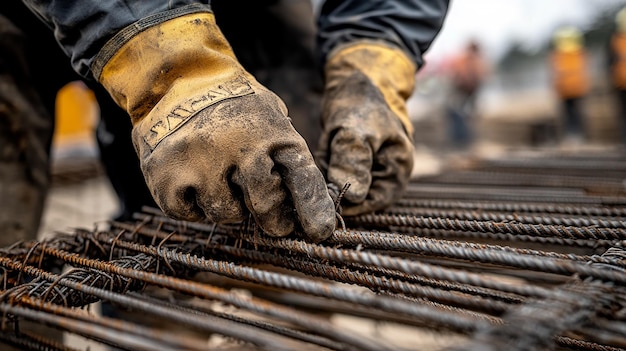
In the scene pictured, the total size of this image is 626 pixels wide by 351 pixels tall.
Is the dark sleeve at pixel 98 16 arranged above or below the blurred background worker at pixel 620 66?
above

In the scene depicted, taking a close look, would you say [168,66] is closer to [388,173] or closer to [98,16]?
[98,16]

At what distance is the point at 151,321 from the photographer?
6.55ft

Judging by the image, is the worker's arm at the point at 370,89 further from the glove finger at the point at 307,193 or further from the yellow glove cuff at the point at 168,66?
the yellow glove cuff at the point at 168,66

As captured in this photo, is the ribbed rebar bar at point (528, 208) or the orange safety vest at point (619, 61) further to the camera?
the orange safety vest at point (619, 61)

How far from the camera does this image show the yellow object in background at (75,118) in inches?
272

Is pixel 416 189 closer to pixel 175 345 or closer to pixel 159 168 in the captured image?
pixel 159 168

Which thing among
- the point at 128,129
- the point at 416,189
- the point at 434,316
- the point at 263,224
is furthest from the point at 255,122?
the point at 128,129

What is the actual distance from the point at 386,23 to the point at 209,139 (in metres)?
0.84

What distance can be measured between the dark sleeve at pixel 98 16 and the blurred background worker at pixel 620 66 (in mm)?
6473

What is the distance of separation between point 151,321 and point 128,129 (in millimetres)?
783

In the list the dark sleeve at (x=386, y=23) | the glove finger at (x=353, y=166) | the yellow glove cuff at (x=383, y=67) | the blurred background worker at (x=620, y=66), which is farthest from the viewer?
the blurred background worker at (x=620, y=66)

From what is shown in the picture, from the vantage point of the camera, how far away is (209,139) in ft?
3.18

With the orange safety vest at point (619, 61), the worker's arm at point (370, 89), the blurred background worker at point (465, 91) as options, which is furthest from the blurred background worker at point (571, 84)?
the worker's arm at point (370, 89)

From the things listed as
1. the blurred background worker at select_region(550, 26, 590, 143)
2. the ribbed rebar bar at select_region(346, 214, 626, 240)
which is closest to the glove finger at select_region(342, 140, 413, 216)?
the ribbed rebar bar at select_region(346, 214, 626, 240)
